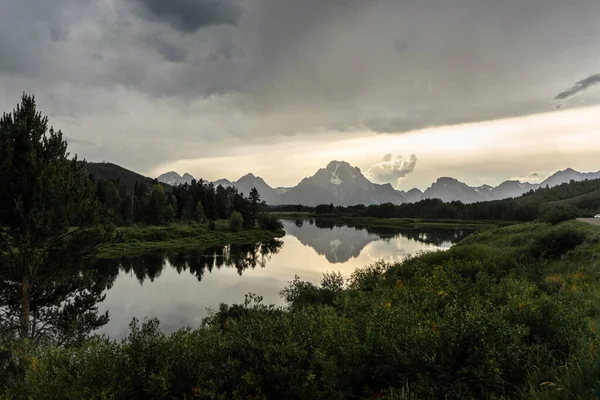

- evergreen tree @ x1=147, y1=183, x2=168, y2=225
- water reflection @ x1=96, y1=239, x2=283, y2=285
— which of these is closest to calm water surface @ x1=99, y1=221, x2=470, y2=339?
water reflection @ x1=96, y1=239, x2=283, y2=285

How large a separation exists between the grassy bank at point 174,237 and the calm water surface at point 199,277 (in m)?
6.75

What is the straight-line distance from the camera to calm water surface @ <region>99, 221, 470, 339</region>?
28562 millimetres

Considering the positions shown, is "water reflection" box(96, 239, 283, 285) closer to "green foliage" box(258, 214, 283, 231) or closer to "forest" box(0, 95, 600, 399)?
"forest" box(0, 95, 600, 399)

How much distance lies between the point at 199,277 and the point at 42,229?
3006 cm

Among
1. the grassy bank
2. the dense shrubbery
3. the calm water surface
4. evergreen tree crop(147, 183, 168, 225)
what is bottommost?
the calm water surface

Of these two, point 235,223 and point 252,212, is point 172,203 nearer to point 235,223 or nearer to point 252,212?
point 235,223

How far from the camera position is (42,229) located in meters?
13.9

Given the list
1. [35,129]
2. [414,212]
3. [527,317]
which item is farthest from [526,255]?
[414,212]

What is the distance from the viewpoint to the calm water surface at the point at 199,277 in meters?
28.6

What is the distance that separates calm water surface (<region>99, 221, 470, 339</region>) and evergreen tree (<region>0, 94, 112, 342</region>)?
277 inches

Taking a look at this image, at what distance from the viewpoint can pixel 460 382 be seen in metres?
5.38

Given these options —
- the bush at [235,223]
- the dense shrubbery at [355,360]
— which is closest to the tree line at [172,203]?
the bush at [235,223]

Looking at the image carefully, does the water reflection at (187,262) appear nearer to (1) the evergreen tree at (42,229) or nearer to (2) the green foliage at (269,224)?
(1) the evergreen tree at (42,229)

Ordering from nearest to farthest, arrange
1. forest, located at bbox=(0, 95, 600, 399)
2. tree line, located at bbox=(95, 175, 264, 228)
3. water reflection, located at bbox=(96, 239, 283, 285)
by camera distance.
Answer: forest, located at bbox=(0, 95, 600, 399)
water reflection, located at bbox=(96, 239, 283, 285)
tree line, located at bbox=(95, 175, 264, 228)
